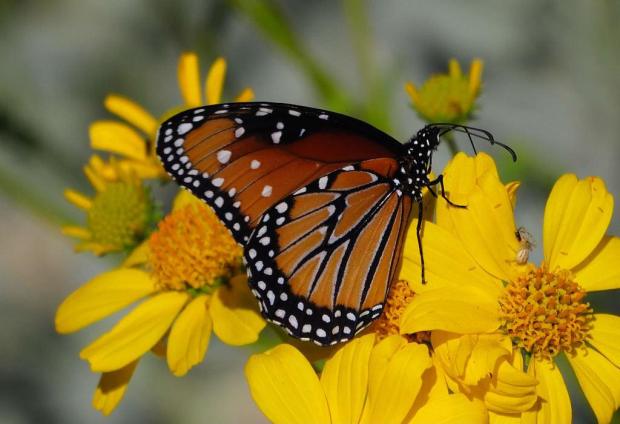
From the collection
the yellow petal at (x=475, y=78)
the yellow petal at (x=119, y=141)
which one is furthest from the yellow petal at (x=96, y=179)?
the yellow petal at (x=475, y=78)

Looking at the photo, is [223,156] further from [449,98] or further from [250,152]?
[449,98]

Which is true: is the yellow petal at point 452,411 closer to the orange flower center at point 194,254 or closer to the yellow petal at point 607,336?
the yellow petal at point 607,336

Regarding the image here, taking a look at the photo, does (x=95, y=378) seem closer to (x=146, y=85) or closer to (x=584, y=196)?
(x=146, y=85)

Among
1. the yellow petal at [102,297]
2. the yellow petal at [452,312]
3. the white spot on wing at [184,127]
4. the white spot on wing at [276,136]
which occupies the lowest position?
the yellow petal at [102,297]

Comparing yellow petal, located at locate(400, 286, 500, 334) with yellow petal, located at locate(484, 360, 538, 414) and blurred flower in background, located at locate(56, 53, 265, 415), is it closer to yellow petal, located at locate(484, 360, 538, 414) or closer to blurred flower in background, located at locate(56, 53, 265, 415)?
yellow petal, located at locate(484, 360, 538, 414)

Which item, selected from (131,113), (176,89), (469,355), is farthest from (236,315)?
(176,89)

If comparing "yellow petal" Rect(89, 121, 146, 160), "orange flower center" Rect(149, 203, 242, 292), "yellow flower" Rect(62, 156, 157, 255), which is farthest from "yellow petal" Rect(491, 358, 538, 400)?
"yellow petal" Rect(89, 121, 146, 160)

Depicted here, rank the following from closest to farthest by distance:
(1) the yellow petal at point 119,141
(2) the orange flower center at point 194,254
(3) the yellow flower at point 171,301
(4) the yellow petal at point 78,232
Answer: (3) the yellow flower at point 171,301 → (2) the orange flower center at point 194,254 → (4) the yellow petal at point 78,232 → (1) the yellow petal at point 119,141

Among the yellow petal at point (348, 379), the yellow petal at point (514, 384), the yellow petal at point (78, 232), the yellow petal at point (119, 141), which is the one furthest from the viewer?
the yellow petal at point (119, 141)
